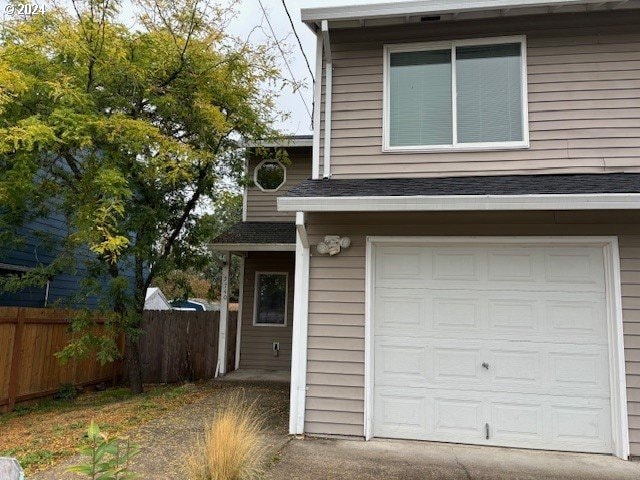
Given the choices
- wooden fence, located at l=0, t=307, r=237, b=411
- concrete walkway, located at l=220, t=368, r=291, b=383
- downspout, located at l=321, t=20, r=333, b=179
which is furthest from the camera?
concrete walkway, located at l=220, t=368, r=291, b=383

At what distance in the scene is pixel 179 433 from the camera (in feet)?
→ 17.2

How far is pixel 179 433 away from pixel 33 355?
398cm

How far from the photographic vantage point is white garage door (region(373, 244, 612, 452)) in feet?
16.4

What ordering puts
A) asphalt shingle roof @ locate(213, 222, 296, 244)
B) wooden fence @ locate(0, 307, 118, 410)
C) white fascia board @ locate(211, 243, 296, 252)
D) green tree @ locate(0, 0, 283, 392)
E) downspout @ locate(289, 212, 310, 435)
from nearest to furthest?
1. downspout @ locate(289, 212, 310, 435)
2. green tree @ locate(0, 0, 283, 392)
3. wooden fence @ locate(0, 307, 118, 410)
4. white fascia board @ locate(211, 243, 296, 252)
5. asphalt shingle roof @ locate(213, 222, 296, 244)

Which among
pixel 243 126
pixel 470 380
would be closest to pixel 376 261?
pixel 470 380

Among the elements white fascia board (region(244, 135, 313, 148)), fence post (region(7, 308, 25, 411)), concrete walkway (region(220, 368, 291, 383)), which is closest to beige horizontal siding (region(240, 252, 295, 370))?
concrete walkway (region(220, 368, 291, 383))

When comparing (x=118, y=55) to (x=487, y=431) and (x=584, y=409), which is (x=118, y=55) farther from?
(x=584, y=409)

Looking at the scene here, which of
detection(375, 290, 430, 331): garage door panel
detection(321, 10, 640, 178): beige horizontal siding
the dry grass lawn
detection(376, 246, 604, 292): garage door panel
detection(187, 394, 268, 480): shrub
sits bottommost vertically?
the dry grass lawn

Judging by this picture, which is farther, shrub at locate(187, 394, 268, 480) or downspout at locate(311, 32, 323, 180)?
downspout at locate(311, 32, 323, 180)

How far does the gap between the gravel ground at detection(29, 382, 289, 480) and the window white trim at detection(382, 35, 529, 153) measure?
12.2 ft

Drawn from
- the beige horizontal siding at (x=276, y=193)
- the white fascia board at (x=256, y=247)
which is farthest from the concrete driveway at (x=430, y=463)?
the beige horizontal siding at (x=276, y=193)

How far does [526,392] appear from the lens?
5066 millimetres

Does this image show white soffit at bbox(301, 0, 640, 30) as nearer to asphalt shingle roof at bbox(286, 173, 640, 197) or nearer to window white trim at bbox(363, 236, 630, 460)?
asphalt shingle roof at bbox(286, 173, 640, 197)

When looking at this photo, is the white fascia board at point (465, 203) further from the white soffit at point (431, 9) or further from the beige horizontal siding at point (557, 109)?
the white soffit at point (431, 9)
